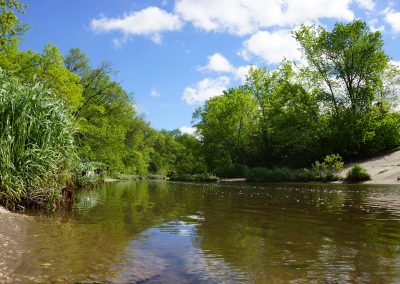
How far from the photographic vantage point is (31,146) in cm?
928

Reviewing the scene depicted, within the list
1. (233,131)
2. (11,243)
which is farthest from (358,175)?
(11,243)

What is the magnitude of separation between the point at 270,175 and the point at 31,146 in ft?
97.0

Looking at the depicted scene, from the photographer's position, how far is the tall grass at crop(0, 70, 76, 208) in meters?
8.62

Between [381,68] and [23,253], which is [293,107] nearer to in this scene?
[381,68]

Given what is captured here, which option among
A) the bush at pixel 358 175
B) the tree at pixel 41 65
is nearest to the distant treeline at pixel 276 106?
the tree at pixel 41 65

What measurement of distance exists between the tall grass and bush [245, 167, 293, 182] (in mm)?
27582

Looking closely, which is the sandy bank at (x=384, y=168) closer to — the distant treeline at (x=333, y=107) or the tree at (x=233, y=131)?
the distant treeline at (x=333, y=107)

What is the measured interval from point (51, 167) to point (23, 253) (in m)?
4.66

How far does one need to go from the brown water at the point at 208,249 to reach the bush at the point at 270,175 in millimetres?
25789

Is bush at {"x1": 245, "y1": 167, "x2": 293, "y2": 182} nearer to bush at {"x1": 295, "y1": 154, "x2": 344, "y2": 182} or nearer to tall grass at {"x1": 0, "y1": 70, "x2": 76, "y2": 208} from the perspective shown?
bush at {"x1": 295, "y1": 154, "x2": 344, "y2": 182}

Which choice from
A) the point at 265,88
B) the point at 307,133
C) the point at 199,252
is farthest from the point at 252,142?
the point at 199,252

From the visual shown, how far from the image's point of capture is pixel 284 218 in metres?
9.48

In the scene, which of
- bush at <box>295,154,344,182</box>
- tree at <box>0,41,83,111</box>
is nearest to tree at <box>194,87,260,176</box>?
bush at <box>295,154,344,182</box>

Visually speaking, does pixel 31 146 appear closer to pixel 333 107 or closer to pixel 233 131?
pixel 333 107
